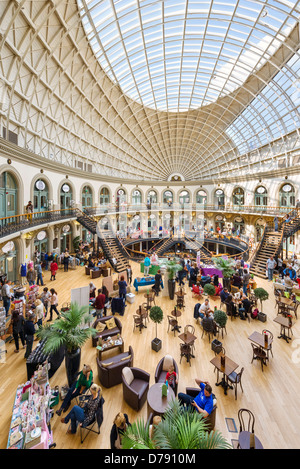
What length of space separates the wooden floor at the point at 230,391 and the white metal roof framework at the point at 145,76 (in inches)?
560

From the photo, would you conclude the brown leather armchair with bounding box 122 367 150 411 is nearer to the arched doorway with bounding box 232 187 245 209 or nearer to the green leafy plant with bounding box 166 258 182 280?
the green leafy plant with bounding box 166 258 182 280

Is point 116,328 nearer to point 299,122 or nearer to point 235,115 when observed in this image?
point 299,122

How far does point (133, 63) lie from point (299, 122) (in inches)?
690

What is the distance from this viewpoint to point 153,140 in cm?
3753

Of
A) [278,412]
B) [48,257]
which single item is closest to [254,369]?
[278,412]

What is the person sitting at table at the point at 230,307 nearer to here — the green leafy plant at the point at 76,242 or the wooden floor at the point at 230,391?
the wooden floor at the point at 230,391

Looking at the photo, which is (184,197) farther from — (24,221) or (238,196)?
(24,221)

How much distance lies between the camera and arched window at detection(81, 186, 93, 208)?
82.2 ft

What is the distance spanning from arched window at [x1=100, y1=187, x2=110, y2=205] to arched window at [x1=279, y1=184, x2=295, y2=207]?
21972 mm

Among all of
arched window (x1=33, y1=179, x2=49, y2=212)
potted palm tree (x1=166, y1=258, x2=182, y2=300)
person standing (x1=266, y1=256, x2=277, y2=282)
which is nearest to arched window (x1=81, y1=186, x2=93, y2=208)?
arched window (x1=33, y1=179, x2=49, y2=212)

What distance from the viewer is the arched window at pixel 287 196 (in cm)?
2177

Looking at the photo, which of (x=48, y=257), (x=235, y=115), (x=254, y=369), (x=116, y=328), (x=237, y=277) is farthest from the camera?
(x=235, y=115)

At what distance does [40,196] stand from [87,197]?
27.8ft

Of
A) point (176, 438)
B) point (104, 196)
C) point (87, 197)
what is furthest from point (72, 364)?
point (104, 196)
